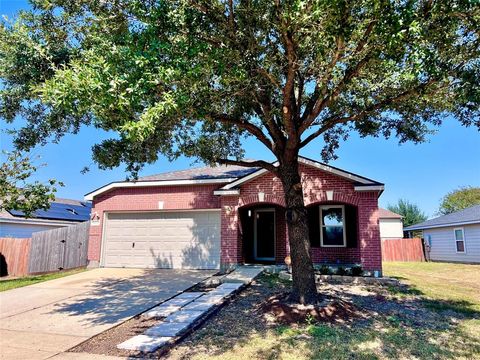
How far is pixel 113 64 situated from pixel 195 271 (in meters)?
10.2

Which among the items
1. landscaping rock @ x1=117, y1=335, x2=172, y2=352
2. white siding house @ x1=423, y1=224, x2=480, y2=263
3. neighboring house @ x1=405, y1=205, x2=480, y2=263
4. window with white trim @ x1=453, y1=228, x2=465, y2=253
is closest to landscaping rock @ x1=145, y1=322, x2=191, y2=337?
landscaping rock @ x1=117, y1=335, x2=172, y2=352

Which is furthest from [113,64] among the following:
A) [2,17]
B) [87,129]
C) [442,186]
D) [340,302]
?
[442,186]

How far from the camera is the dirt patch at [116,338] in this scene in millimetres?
5813

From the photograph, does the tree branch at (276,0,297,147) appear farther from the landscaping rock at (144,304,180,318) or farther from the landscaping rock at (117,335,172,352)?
the landscaping rock at (117,335,172,352)

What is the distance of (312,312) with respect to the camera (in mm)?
7188

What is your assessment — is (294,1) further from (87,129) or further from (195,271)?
(195,271)

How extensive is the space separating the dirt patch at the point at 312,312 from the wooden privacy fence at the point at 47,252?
11496 millimetres

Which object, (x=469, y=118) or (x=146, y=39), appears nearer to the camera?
(x=146, y=39)

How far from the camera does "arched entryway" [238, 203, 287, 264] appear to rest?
48.2 ft

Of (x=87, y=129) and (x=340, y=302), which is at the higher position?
(x=87, y=129)

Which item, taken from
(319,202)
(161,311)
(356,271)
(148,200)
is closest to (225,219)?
(319,202)

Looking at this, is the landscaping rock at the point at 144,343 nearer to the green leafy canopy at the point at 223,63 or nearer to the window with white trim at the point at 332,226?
the green leafy canopy at the point at 223,63

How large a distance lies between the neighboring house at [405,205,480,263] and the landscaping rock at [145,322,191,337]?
803 inches

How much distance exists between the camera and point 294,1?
530 cm
